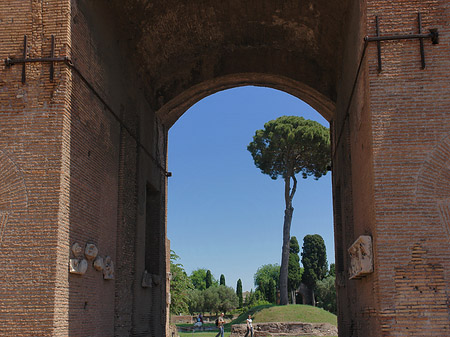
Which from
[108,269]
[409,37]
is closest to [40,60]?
[108,269]

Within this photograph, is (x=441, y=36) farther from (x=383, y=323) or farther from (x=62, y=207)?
(x=62, y=207)

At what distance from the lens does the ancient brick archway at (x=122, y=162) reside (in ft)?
24.2

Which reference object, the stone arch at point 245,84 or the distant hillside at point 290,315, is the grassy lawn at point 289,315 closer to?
the distant hillside at point 290,315

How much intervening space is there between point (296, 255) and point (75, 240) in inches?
1621

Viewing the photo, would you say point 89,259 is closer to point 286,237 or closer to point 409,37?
point 409,37

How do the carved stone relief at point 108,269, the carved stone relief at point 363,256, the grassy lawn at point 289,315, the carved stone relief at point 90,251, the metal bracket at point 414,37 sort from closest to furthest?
the carved stone relief at point 363,256
the metal bracket at point 414,37
the carved stone relief at point 90,251
the carved stone relief at point 108,269
the grassy lawn at point 289,315

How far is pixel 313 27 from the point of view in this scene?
12156 millimetres

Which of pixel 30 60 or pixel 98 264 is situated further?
pixel 98 264

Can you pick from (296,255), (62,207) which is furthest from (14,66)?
(296,255)

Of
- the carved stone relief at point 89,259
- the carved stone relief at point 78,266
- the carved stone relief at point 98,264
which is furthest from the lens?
the carved stone relief at point 98,264

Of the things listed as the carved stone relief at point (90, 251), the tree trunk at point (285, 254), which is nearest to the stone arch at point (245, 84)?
the carved stone relief at point (90, 251)

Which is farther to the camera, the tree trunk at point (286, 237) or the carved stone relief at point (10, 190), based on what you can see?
the tree trunk at point (286, 237)

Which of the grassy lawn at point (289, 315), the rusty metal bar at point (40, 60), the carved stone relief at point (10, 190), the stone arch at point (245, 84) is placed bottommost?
the grassy lawn at point (289, 315)

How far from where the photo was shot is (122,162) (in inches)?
439
